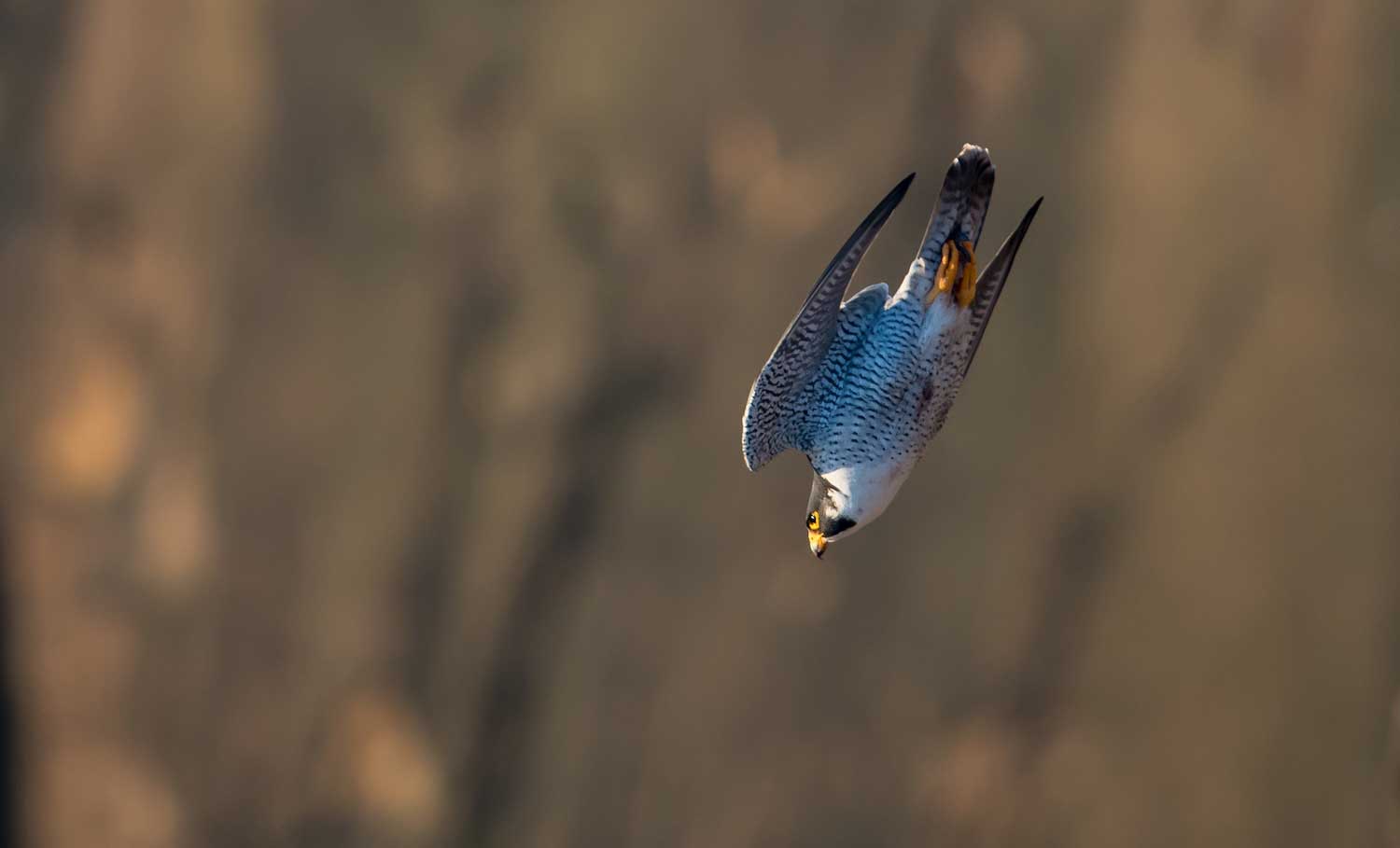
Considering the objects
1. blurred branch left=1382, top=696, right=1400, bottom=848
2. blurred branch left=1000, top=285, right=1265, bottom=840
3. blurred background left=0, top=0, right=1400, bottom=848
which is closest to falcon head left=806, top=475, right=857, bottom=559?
blurred background left=0, top=0, right=1400, bottom=848

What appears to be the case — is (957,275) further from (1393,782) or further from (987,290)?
(1393,782)

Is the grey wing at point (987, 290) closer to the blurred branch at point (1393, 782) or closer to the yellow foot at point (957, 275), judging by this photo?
the yellow foot at point (957, 275)

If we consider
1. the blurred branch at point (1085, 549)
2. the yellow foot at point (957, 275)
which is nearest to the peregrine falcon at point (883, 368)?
the yellow foot at point (957, 275)

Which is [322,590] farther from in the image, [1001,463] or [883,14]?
[883,14]

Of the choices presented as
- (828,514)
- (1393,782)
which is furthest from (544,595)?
(1393,782)

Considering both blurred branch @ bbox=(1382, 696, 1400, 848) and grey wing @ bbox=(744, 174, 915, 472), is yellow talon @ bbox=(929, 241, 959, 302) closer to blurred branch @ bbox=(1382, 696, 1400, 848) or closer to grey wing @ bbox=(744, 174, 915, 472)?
grey wing @ bbox=(744, 174, 915, 472)

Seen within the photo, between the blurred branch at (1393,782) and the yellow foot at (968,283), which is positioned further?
the blurred branch at (1393,782)
